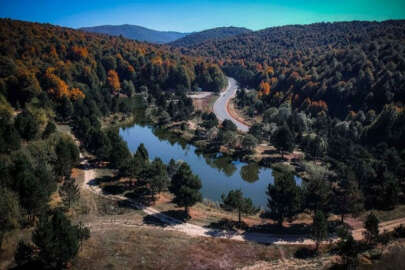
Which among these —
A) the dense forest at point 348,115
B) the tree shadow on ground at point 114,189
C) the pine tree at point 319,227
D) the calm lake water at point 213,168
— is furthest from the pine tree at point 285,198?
the tree shadow on ground at point 114,189

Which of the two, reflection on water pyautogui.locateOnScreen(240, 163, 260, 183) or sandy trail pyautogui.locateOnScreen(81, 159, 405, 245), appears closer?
sandy trail pyautogui.locateOnScreen(81, 159, 405, 245)

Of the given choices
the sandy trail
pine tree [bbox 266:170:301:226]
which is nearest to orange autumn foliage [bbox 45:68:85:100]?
the sandy trail

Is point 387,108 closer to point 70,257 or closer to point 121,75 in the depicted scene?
point 70,257

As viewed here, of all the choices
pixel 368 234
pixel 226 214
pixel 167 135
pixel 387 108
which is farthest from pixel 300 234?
pixel 167 135

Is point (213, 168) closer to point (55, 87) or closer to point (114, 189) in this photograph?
point (114, 189)

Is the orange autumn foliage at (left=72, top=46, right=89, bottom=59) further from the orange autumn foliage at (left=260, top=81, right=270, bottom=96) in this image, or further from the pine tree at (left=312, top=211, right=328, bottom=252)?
the pine tree at (left=312, top=211, right=328, bottom=252)

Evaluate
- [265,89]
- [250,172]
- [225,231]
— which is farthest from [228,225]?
[265,89]

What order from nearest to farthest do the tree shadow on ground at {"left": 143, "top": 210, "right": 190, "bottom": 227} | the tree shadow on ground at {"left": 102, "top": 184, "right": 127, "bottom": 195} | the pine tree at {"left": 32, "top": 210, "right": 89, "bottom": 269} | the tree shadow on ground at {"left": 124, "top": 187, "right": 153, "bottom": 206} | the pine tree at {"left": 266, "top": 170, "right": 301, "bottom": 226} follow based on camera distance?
the pine tree at {"left": 32, "top": 210, "right": 89, "bottom": 269} → the pine tree at {"left": 266, "top": 170, "right": 301, "bottom": 226} → the tree shadow on ground at {"left": 143, "top": 210, "right": 190, "bottom": 227} → the tree shadow on ground at {"left": 124, "top": 187, "right": 153, "bottom": 206} → the tree shadow on ground at {"left": 102, "top": 184, "right": 127, "bottom": 195}
